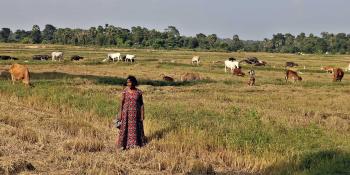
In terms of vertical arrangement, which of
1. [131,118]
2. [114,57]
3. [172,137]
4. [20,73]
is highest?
[131,118]

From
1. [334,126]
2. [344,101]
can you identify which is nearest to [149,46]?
[344,101]

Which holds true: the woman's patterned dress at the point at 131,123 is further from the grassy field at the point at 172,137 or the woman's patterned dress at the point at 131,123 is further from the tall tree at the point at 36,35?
the tall tree at the point at 36,35

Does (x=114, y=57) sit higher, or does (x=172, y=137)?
(x=172, y=137)

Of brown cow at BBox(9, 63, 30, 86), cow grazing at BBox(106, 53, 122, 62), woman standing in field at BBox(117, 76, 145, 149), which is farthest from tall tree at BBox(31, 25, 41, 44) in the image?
woman standing in field at BBox(117, 76, 145, 149)

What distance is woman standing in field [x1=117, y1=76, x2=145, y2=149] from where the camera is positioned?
11.1 meters

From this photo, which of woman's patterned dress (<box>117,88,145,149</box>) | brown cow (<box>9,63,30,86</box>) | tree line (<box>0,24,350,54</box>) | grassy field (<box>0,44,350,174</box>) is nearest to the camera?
grassy field (<box>0,44,350,174</box>)

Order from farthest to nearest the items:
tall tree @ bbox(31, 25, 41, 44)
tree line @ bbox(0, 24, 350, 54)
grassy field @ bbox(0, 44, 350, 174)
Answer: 1. tall tree @ bbox(31, 25, 41, 44)
2. tree line @ bbox(0, 24, 350, 54)
3. grassy field @ bbox(0, 44, 350, 174)

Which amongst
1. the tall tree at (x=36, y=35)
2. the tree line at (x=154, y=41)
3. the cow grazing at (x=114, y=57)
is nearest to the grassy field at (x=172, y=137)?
the cow grazing at (x=114, y=57)

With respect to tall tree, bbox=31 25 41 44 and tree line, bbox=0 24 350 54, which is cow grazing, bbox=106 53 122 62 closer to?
tree line, bbox=0 24 350 54

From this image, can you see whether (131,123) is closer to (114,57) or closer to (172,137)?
(172,137)

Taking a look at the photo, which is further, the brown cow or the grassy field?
the brown cow

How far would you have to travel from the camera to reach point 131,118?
11.3m

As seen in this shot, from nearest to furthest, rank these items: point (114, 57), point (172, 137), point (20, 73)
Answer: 1. point (172, 137)
2. point (20, 73)
3. point (114, 57)

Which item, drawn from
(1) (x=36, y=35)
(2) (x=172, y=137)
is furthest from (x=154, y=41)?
(2) (x=172, y=137)
